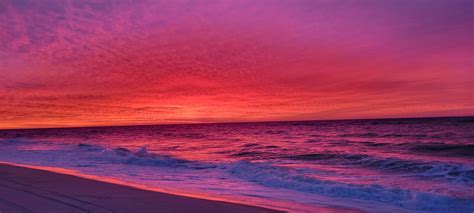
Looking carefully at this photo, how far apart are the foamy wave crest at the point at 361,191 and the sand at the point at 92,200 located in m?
3.60

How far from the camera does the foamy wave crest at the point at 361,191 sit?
25.5ft

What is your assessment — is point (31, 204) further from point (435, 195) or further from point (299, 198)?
point (435, 195)

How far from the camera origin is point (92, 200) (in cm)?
650

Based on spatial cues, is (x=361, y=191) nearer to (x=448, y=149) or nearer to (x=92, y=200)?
(x=92, y=200)

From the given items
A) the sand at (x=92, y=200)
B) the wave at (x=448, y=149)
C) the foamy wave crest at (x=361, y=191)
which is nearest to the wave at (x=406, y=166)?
the foamy wave crest at (x=361, y=191)

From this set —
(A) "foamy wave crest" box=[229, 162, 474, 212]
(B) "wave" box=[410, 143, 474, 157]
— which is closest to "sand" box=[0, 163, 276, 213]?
(A) "foamy wave crest" box=[229, 162, 474, 212]

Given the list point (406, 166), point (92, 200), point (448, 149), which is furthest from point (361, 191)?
point (448, 149)

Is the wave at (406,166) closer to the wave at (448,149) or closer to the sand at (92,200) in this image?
the wave at (448,149)

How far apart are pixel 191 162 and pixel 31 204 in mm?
11209

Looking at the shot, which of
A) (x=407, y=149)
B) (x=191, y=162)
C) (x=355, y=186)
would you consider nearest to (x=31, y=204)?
(x=355, y=186)

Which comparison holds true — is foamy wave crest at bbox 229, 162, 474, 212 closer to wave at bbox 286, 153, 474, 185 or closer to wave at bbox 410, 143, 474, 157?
wave at bbox 286, 153, 474, 185

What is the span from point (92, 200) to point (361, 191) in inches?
258

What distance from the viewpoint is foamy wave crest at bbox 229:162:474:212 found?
Answer: 777 cm

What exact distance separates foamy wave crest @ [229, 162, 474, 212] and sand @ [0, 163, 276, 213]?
3597 mm
